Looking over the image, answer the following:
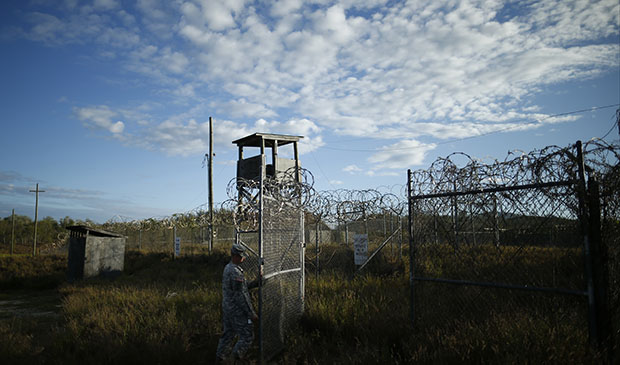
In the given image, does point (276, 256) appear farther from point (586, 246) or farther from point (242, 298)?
point (586, 246)

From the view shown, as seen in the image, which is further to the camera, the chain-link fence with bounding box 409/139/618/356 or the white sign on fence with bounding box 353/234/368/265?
the white sign on fence with bounding box 353/234/368/265

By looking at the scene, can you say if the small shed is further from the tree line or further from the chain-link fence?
the tree line

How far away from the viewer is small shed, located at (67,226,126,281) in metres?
15.5

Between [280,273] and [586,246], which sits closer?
[586,246]

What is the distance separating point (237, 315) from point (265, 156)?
1115 cm

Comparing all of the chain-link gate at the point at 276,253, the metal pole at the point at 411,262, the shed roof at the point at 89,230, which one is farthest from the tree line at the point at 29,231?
the metal pole at the point at 411,262

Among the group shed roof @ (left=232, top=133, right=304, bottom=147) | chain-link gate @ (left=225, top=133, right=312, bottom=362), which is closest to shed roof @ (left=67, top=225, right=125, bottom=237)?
shed roof @ (left=232, top=133, right=304, bottom=147)

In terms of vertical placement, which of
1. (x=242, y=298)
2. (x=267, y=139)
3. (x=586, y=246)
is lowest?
(x=242, y=298)

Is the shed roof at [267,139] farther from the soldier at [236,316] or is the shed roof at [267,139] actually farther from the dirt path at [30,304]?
the soldier at [236,316]

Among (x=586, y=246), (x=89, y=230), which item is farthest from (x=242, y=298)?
(x=89, y=230)

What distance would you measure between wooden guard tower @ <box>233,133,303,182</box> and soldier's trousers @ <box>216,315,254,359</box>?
414 inches

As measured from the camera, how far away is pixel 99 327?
7125 millimetres

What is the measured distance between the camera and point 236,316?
5457 mm

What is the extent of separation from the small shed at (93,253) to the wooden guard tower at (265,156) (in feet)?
20.5
